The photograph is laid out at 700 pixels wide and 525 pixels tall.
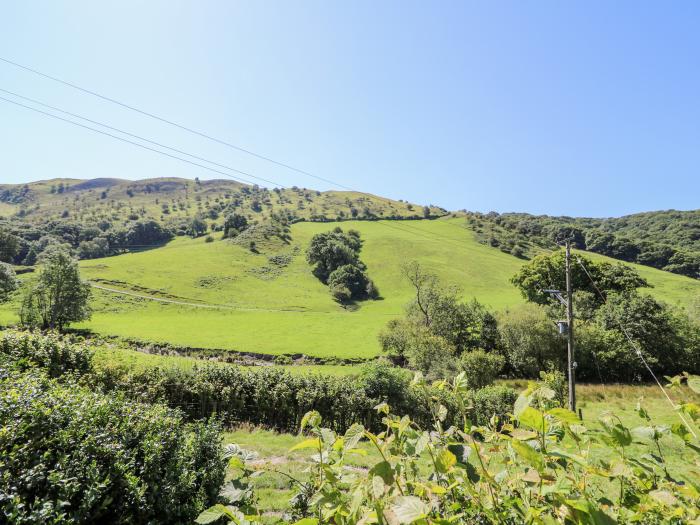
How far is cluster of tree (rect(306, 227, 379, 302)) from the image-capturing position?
83.3 meters

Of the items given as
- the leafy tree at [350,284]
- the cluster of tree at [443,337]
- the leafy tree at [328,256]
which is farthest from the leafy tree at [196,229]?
the cluster of tree at [443,337]

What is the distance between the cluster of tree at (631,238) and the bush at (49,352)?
82879 millimetres

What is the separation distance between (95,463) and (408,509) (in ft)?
17.5

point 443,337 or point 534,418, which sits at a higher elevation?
point 534,418

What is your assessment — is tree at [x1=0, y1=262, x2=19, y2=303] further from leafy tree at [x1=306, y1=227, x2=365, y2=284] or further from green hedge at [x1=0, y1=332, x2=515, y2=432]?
leafy tree at [x1=306, y1=227, x2=365, y2=284]

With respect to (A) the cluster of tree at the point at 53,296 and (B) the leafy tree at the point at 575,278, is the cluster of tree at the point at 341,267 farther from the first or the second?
(A) the cluster of tree at the point at 53,296

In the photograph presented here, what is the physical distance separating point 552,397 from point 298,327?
194 feet

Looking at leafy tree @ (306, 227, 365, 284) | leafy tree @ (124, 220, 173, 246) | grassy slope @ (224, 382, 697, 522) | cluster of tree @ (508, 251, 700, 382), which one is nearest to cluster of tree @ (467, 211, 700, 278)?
cluster of tree @ (508, 251, 700, 382)

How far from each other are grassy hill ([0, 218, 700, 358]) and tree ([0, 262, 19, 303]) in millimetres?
3333

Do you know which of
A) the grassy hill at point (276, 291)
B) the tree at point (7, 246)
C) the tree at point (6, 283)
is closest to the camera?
the grassy hill at point (276, 291)

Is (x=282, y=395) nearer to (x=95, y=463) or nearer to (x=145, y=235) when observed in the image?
(x=95, y=463)

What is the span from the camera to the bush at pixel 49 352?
14.3 metres

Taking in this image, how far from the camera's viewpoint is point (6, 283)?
55.5 meters

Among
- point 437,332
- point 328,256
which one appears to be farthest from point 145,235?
point 437,332
